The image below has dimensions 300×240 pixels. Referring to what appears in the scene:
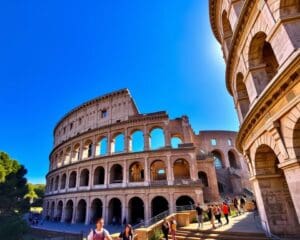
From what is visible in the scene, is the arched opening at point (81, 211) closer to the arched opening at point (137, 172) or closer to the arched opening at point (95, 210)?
the arched opening at point (95, 210)

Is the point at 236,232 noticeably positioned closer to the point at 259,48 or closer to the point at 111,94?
the point at 259,48

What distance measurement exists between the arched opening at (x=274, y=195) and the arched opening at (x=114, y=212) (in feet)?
68.7

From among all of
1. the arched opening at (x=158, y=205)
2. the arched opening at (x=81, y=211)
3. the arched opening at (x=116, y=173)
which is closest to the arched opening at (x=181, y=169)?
the arched opening at (x=158, y=205)

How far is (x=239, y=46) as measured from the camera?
10008mm

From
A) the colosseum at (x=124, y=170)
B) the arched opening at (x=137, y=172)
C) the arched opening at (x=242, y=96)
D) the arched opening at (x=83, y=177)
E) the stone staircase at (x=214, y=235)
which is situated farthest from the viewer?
the arched opening at (x=137, y=172)

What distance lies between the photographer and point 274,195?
30.9 ft

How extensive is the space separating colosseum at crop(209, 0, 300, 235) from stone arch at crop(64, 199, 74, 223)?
29009mm

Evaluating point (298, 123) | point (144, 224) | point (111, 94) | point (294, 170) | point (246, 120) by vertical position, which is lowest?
point (144, 224)

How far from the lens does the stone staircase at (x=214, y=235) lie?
9.93m

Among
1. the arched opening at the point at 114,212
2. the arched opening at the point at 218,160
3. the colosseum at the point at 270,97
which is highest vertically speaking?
the arched opening at the point at 218,160

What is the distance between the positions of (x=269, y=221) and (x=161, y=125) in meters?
19.0

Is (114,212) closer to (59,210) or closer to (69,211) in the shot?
(69,211)

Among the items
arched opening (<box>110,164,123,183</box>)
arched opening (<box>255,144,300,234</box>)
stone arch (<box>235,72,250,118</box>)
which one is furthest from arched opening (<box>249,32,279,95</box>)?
arched opening (<box>110,164,123,183</box>)

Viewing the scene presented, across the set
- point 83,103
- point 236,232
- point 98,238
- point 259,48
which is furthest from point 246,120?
point 83,103
